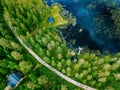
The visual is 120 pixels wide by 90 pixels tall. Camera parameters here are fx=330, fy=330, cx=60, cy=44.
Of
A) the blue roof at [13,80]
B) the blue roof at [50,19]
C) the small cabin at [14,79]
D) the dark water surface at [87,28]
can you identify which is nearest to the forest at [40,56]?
the small cabin at [14,79]

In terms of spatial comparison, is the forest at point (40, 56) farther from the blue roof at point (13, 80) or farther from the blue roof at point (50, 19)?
the blue roof at point (50, 19)

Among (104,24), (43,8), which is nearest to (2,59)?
(43,8)

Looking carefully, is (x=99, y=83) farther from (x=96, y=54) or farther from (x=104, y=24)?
(x=104, y=24)

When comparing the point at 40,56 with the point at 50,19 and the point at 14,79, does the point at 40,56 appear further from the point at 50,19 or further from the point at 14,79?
the point at 50,19

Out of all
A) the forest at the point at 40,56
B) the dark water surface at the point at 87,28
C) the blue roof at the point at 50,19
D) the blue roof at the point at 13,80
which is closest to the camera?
the blue roof at the point at 13,80

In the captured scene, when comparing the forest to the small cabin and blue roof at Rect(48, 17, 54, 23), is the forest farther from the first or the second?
blue roof at Rect(48, 17, 54, 23)
